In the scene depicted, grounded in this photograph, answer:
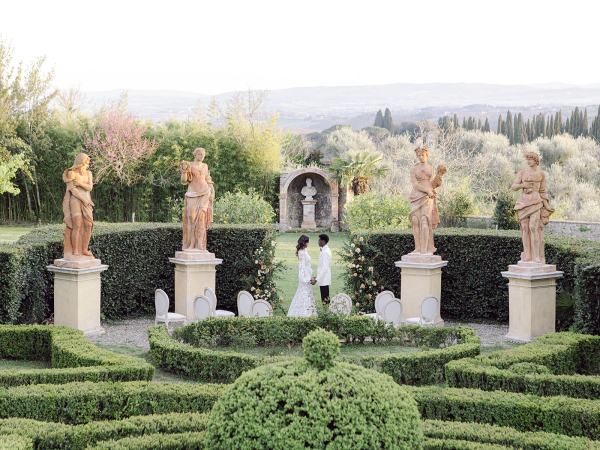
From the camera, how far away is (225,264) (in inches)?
589

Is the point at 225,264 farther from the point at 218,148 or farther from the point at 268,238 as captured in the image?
the point at 218,148

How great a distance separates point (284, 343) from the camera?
454 inches

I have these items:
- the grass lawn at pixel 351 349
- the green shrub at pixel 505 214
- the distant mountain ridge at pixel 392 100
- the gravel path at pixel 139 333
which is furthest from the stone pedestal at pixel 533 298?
the distant mountain ridge at pixel 392 100

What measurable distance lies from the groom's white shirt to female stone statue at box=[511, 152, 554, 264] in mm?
3287

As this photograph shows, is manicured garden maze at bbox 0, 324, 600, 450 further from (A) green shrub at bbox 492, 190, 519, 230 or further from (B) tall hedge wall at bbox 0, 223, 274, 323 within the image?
(A) green shrub at bbox 492, 190, 519, 230

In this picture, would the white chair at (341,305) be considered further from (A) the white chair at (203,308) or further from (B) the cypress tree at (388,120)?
(B) the cypress tree at (388,120)

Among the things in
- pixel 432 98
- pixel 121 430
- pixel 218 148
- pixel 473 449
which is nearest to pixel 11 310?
pixel 121 430

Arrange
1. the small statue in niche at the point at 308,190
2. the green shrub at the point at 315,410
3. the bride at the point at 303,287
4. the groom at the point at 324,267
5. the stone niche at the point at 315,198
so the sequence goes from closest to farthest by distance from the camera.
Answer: the green shrub at the point at 315,410, the bride at the point at 303,287, the groom at the point at 324,267, the stone niche at the point at 315,198, the small statue in niche at the point at 308,190

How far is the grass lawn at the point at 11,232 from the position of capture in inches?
1037

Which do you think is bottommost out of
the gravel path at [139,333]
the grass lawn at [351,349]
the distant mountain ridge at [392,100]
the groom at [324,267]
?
the gravel path at [139,333]

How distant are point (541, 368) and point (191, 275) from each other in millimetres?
6789

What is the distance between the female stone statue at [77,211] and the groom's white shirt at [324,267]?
3.76 metres

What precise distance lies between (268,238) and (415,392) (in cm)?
784

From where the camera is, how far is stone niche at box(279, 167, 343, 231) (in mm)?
30828
